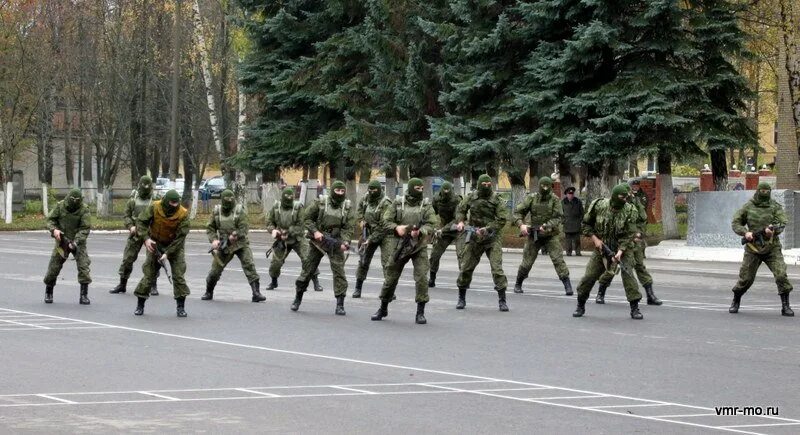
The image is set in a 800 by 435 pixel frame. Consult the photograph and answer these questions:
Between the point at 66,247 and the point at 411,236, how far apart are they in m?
5.12

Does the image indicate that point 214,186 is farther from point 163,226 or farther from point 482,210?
point 163,226

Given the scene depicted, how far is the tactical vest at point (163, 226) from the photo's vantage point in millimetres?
17438

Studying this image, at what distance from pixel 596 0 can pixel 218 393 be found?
2514 centimetres

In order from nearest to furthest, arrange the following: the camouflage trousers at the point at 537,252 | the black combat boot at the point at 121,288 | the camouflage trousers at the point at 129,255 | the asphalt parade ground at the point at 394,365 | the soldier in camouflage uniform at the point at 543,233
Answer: the asphalt parade ground at the point at 394,365, the camouflage trousers at the point at 129,255, the black combat boot at the point at 121,288, the soldier in camouflage uniform at the point at 543,233, the camouflage trousers at the point at 537,252

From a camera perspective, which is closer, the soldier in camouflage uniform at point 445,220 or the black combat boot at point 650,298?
the black combat boot at point 650,298

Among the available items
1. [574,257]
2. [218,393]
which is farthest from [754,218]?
[574,257]

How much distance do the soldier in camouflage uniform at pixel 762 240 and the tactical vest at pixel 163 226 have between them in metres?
7.06

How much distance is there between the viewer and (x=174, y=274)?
56.6 ft

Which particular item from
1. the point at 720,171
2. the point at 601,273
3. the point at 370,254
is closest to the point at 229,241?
the point at 370,254

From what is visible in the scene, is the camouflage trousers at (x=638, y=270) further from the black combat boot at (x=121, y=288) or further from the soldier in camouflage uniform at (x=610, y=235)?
the black combat boot at (x=121, y=288)

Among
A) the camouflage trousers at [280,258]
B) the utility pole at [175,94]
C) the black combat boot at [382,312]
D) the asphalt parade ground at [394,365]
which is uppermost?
the utility pole at [175,94]

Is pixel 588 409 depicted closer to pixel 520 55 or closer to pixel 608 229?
pixel 608 229

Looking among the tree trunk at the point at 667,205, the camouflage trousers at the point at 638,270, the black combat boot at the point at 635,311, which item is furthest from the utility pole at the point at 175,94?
the black combat boot at the point at 635,311

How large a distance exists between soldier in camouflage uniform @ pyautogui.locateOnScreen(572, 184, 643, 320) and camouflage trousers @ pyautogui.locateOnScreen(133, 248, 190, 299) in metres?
4.97
